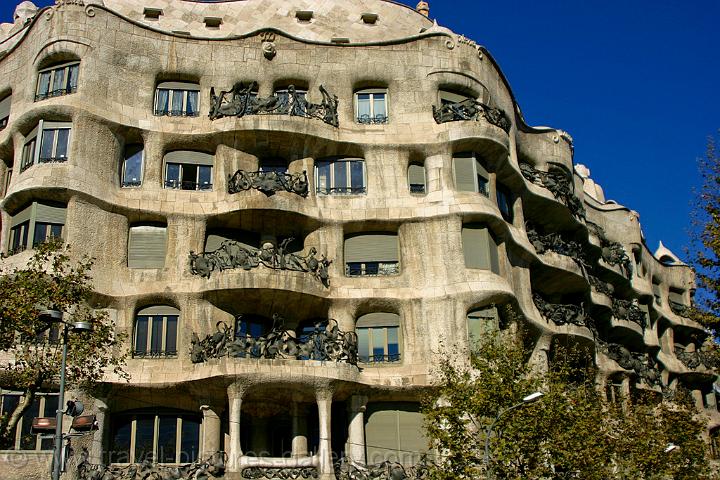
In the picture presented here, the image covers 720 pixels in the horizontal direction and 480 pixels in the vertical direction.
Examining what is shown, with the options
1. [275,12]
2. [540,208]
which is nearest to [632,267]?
[540,208]

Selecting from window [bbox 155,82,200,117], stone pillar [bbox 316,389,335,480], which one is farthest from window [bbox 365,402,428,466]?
window [bbox 155,82,200,117]

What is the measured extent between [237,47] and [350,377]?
553 inches

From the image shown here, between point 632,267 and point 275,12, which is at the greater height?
point 275,12

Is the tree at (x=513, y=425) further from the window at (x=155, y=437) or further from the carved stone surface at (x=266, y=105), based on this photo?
the carved stone surface at (x=266, y=105)

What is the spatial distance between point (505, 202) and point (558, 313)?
4923 mm

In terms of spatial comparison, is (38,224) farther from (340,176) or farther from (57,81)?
(340,176)

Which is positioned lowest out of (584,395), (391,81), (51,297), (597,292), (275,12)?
(584,395)

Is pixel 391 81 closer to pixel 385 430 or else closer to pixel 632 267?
pixel 385 430

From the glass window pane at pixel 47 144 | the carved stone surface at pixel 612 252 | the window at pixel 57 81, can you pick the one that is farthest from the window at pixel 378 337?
the carved stone surface at pixel 612 252

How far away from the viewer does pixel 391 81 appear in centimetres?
3847

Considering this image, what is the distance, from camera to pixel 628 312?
4816 centimetres

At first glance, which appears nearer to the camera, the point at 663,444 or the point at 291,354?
the point at 291,354

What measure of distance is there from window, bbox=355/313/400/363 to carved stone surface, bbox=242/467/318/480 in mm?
5167

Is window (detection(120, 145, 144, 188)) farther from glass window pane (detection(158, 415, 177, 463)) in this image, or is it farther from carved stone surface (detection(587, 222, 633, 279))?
carved stone surface (detection(587, 222, 633, 279))
